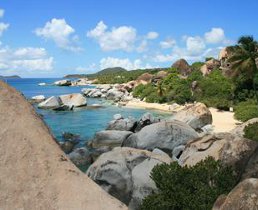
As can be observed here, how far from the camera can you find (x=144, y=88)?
75.9 m

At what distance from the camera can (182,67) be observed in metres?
85.7

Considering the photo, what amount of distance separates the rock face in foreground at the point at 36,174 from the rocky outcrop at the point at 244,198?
2.08 meters

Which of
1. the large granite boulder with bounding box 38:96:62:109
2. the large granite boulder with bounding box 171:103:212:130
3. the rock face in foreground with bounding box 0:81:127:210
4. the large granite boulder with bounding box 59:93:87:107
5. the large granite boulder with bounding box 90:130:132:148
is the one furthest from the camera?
the large granite boulder with bounding box 59:93:87:107

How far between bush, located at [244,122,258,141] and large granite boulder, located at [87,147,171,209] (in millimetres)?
9159

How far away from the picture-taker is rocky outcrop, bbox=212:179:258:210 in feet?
25.9

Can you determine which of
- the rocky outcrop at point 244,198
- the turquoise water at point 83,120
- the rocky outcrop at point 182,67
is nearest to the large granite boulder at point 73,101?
the turquoise water at point 83,120

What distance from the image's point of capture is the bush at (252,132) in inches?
988

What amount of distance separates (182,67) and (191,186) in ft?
242

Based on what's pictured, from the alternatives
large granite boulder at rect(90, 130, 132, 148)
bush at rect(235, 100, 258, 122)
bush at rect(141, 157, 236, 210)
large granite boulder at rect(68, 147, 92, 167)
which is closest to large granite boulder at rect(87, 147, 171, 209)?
bush at rect(141, 157, 236, 210)

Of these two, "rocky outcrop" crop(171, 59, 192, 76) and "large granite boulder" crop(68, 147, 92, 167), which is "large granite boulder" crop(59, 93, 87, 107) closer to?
"rocky outcrop" crop(171, 59, 192, 76)

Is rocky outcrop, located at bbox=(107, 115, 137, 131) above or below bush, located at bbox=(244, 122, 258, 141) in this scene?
below

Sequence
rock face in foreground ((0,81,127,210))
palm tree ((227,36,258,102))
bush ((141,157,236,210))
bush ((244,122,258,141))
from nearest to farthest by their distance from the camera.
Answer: rock face in foreground ((0,81,127,210)) < bush ((141,157,236,210)) < bush ((244,122,258,141)) < palm tree ((227,36,258,102))

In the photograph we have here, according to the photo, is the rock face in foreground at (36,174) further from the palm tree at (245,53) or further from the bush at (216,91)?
the bush at (216,91)

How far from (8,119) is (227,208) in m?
4.67
